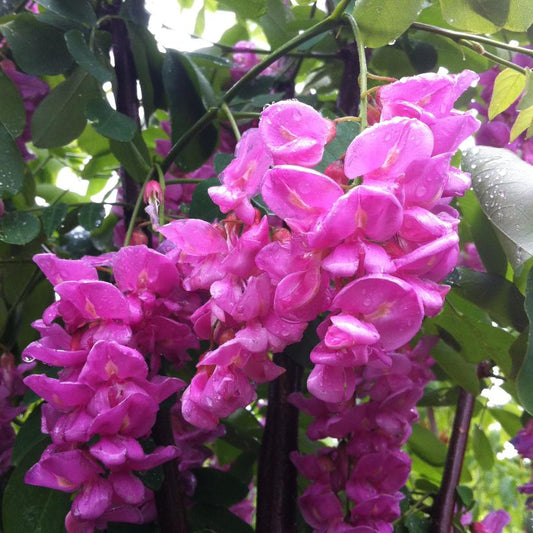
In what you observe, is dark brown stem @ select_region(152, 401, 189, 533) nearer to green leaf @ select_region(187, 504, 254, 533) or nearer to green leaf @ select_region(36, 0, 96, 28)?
green leaf @ select_region(187, 504, 254, 533)

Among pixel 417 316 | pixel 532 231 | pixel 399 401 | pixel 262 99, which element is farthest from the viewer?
pixel 262 99

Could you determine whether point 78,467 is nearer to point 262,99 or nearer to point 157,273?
point 157,273

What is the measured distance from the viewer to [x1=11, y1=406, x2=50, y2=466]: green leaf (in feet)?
2.15

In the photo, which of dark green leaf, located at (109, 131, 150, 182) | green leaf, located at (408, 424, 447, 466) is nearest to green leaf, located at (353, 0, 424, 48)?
dark green leaf, located at (109, 131, 150, 182)

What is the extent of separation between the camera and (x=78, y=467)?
0.54m

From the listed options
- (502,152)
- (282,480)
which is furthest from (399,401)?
(502,152)

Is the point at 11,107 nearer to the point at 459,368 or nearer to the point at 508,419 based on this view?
the point at 459,368

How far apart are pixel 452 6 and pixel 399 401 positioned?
40cm

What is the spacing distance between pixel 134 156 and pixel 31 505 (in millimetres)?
362

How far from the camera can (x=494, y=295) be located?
752 millimetres

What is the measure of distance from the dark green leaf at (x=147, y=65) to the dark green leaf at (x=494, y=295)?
43 centimetres

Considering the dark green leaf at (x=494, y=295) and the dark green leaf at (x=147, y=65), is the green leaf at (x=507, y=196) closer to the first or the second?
the dark green leaf at (x=494, y=295)

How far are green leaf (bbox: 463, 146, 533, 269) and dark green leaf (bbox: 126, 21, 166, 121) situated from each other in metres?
0.42

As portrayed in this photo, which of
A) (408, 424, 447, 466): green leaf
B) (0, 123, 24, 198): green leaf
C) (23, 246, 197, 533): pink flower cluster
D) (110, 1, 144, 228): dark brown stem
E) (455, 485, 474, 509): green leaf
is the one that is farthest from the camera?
(408, 424, 447, 466): green leaf
